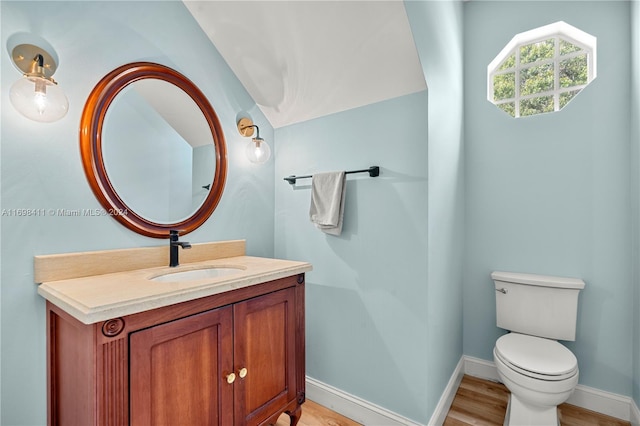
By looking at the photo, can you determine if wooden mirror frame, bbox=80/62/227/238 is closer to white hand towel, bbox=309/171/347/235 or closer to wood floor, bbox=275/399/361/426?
white hand towel, bbox=309/171/347/235

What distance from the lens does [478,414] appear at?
173cm

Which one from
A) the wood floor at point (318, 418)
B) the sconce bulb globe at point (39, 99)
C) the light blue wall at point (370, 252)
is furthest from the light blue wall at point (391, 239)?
the sconce bulb globe at point (39, 99)

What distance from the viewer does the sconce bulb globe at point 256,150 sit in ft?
5.91

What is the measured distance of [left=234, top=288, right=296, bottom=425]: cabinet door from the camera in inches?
44.5

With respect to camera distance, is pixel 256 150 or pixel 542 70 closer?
pixel 256 150

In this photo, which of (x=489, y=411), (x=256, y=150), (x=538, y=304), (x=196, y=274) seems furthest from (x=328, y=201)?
(x=489, y=411)

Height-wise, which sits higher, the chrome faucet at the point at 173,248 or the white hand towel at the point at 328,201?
the white hand towel at the point at 328,201

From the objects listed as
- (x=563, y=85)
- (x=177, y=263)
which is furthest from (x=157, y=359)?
(x=563, y=85)

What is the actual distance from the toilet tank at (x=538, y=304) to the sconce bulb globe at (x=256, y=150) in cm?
176

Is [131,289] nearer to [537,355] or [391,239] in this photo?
[391,239]

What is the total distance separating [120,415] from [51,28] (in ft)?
4.51

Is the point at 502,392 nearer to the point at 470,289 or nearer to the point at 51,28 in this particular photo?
the point at 470,289

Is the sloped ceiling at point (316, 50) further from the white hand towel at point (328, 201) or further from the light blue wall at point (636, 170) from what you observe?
the light blue wall at point (636, 170)

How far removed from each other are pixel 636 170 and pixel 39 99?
2.82 m
